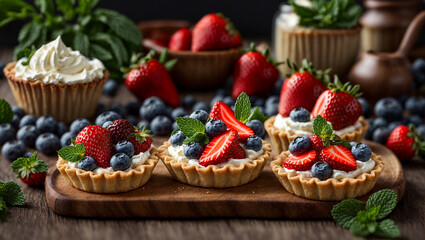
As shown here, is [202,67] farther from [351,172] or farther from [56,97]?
[351,172]

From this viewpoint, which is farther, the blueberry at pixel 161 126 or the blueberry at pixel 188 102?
the blueberry at pixel 188 102

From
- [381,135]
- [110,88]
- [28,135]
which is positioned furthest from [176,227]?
[110,88]

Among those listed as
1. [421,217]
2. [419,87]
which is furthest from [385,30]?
[421,217]

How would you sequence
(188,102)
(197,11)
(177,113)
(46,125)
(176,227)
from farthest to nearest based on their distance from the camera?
(197,11) < (188,102) < (177,113) < (46,125) < (176,227)

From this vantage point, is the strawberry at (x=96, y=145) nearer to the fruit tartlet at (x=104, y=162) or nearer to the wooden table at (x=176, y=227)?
the fruit tartlet at (x=104, y=162)

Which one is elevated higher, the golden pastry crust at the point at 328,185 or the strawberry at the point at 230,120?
the strawberry at the point at 230,120

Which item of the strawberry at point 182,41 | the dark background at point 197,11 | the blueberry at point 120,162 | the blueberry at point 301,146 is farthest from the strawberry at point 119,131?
the dark background at point 197,11
